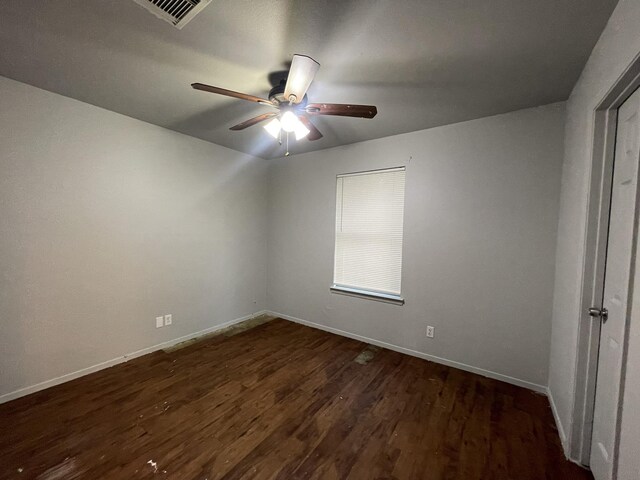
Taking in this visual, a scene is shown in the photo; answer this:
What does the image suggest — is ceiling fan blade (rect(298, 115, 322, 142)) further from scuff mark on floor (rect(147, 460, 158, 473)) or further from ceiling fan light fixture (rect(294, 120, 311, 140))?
scuff mark on floor (rect(147, 460, 158, 473))

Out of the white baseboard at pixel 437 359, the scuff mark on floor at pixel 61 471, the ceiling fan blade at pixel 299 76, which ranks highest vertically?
the ceiling fan blade at pixel 299 76

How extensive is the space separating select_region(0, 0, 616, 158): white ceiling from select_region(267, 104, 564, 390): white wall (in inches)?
13.4

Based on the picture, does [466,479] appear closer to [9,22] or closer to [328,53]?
[328,53]

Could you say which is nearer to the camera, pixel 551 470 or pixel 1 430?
pixel 551 470

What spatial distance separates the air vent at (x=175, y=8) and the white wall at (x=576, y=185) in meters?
1.87

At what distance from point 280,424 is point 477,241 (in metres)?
2.27

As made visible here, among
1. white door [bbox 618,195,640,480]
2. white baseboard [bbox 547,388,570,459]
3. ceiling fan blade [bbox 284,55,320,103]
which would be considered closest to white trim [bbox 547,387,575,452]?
white baseboard [bbox 547,388,570,459]

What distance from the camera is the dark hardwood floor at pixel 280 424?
1.44 m

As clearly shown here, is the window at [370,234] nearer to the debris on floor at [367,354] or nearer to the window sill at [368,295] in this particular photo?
the window sill at [368,295]

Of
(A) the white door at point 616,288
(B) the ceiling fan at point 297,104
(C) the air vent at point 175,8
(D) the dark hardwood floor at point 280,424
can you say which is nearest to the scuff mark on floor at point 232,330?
(D) the dark hardwood floor at point 280,424

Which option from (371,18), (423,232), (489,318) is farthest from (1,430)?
(489,318)

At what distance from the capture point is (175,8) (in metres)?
1.25

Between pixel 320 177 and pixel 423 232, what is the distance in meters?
1.54

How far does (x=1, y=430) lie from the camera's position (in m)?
1.65
